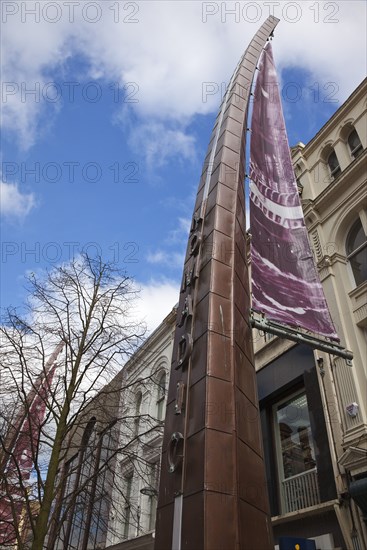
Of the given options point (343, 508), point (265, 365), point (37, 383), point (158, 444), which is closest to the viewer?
point (343, 508)

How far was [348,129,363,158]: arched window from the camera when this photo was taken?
1564 cm

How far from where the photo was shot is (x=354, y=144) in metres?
16.2

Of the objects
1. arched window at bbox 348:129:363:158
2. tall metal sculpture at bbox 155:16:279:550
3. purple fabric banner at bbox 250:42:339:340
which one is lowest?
tall metal sculpture at bbox 155:16:279:550

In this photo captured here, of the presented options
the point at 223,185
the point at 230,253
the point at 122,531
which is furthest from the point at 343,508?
the point at 122,531

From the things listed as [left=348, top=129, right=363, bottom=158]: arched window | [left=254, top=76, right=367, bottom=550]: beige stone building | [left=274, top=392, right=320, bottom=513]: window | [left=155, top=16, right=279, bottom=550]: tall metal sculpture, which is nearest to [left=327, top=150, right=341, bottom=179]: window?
[left=254, top=76, right=367, bottom=550]: beige stone building

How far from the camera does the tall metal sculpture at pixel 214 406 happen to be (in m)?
6.06

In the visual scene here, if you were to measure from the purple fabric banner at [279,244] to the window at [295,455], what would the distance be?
183 inches

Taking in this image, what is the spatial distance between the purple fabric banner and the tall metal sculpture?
0.48 m

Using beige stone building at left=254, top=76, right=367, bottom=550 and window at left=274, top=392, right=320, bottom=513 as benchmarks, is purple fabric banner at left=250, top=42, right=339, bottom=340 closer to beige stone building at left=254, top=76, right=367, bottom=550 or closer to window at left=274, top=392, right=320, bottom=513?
beige stone building at left=254, top=76, right=367, bottom=550

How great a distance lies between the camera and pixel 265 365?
48.4 ft

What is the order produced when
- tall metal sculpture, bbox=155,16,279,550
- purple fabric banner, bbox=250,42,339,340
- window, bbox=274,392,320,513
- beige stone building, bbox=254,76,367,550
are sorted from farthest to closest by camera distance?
window, bbox=274,392,320,513
beige stone building, bbox=254,76,367,550
purple fabric banner, bbox=250,42,339,340
tall metal sculpture, bbox=155,16,279,550

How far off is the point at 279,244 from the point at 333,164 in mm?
8559

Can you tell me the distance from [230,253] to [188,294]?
1.19m

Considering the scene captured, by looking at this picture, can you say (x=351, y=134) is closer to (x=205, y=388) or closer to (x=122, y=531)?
(x=205, y=388)
